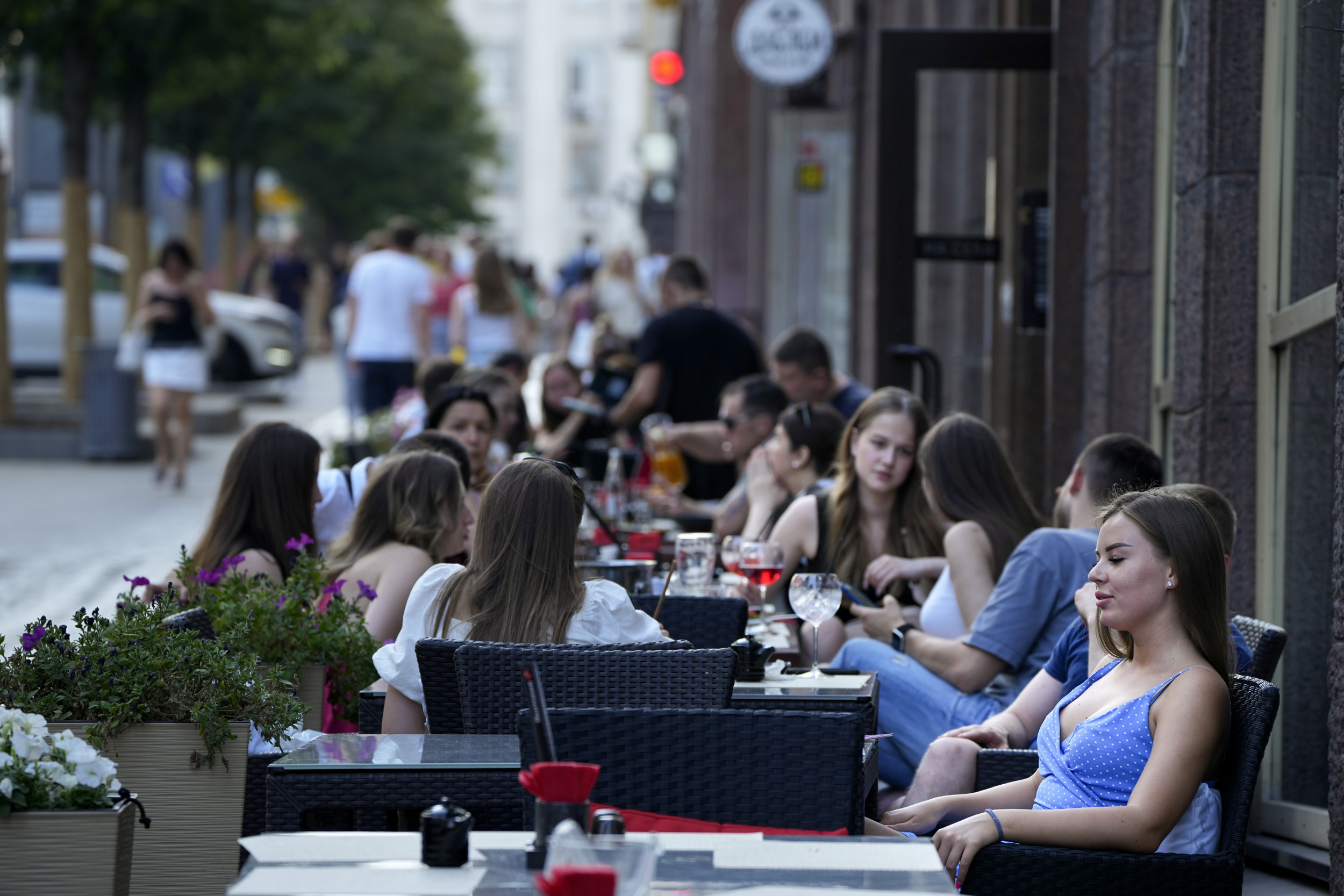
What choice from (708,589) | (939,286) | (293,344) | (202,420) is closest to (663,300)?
(939,286)

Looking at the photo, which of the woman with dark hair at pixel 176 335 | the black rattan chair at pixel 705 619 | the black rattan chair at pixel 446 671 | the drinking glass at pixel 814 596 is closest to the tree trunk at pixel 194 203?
the woman with dark hair at pixel 176 335

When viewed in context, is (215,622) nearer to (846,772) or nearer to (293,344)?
(846,772)

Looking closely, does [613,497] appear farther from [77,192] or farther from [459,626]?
[77,192]

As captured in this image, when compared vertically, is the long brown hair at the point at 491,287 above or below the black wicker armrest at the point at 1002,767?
above

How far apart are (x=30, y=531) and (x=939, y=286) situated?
6.56 m

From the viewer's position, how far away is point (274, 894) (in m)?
2.50

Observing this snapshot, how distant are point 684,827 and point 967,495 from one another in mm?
2665

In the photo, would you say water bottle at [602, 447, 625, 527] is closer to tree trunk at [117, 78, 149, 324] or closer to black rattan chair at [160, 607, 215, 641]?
black rattan chair at [160, 607, 215, 641]

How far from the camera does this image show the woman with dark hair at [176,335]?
572 inches

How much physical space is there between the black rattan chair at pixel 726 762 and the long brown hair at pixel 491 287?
11.5m

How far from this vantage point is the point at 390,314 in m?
13.9

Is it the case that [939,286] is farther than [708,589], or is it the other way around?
[939,286]

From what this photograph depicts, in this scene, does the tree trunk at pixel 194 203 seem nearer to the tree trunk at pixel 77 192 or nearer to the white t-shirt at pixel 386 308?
the tree trunk at pixel 77 192

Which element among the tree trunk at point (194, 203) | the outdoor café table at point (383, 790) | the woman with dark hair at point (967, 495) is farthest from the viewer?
the tree trunk at point (194, 203)
